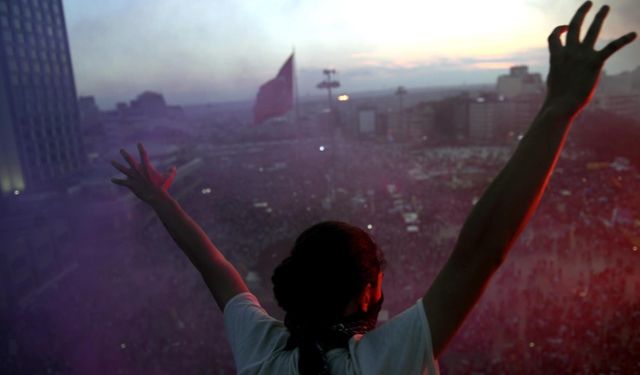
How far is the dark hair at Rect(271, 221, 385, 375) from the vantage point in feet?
1.56

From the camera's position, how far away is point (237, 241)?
7242 millimetres

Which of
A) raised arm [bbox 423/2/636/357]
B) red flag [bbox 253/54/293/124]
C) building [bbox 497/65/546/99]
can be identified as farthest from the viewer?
building [bbox 497/65/546/99]

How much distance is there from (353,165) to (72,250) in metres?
9.45

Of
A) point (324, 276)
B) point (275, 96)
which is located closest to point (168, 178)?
point (324, 276)

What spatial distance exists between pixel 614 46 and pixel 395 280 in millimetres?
5346

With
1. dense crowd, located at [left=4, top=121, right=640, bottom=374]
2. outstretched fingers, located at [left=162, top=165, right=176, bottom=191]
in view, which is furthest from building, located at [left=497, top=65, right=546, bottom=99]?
outstretched fingers, located at [left=162, top=165, right=176, bottom=191]

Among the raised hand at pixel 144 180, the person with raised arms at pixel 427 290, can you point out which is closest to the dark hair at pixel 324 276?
the person with raised arms at pixel 427 290

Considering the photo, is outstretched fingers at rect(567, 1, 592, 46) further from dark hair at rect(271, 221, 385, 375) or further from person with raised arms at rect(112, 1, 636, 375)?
dark hair at rect(271, 221, 385, 375)

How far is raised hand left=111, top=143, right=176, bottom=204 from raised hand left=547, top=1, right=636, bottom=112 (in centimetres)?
61

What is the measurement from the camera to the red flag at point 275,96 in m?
10.2

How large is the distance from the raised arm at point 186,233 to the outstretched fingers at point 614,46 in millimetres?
501

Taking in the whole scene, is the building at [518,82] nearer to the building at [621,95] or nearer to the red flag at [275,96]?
the building at [621,95]

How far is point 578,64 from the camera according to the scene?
45 cm

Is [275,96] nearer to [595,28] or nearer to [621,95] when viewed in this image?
[595,28]
